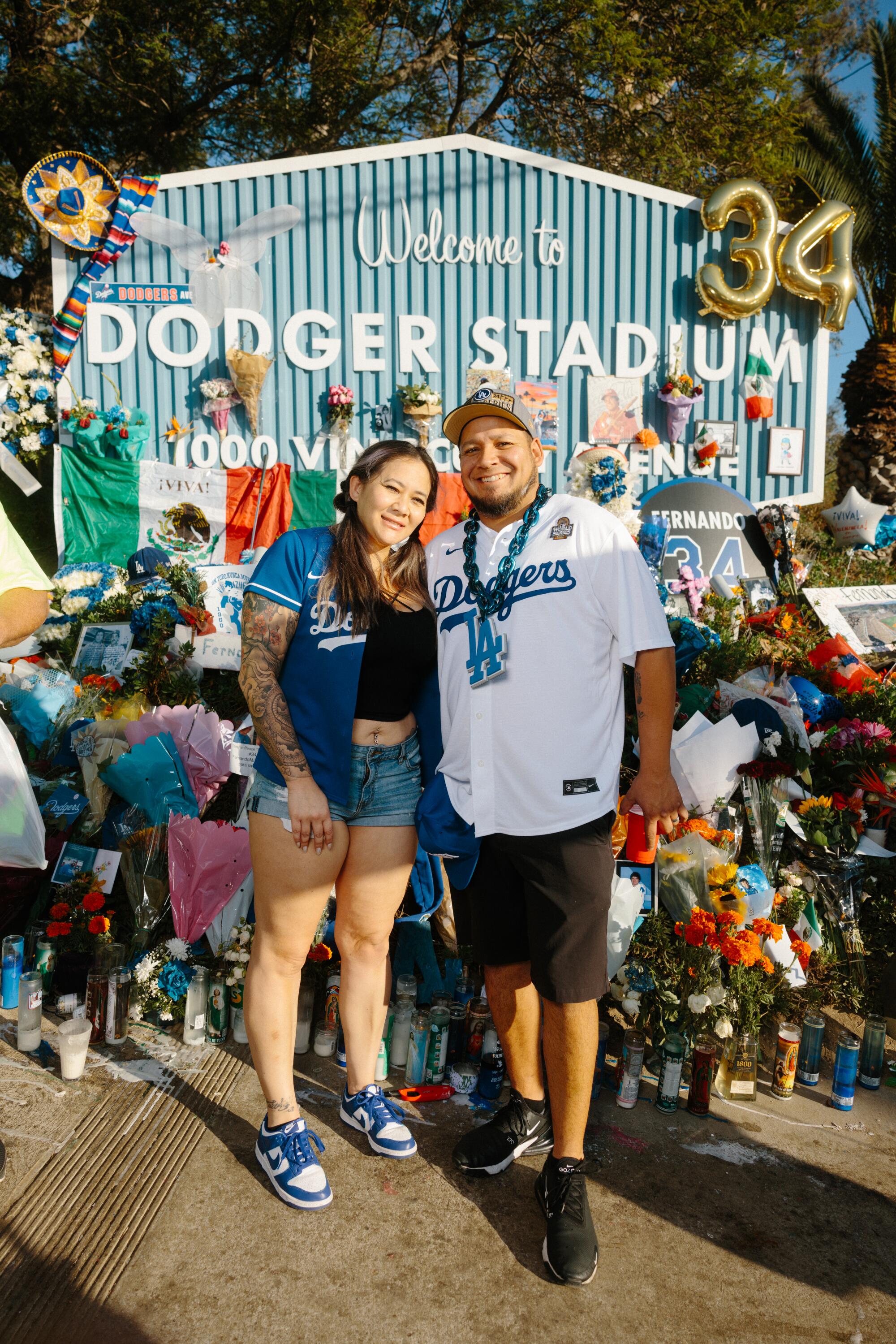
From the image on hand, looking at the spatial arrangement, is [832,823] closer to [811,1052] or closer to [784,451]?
[811,1052]

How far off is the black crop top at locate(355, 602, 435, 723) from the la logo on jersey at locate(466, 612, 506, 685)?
0.63ft

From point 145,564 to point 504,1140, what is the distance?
5.58m

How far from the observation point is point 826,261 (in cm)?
859

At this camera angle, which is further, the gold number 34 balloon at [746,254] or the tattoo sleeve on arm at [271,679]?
the gold number 34 balloon at [746,254]

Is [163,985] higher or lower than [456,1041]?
higher

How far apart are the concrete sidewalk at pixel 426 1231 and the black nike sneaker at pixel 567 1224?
0.14 feet

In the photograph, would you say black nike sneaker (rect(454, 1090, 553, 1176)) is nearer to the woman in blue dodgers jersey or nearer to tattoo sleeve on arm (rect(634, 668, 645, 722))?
the woman in blue dodgers jersey

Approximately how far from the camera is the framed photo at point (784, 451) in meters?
8.71

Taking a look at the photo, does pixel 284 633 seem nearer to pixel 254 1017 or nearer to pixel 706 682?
pixel 254 1017

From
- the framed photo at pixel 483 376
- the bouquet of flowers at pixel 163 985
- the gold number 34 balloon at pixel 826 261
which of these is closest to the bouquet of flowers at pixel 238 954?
the bouquet of flowers at pixel 163 985

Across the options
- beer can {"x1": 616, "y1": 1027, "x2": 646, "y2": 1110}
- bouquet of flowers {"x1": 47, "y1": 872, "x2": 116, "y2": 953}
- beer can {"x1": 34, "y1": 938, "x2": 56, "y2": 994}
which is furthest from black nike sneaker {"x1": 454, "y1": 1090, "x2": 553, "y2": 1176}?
beer can {"x1": 34, "y1": 938, "x2": 56, "y2": 994}

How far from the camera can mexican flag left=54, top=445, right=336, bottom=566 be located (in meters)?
8.20

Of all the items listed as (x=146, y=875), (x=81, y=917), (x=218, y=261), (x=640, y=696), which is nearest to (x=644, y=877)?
(x=640, y=696)

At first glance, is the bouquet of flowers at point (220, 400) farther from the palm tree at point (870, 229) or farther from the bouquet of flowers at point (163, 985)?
the palm tree at point (870, 229)
